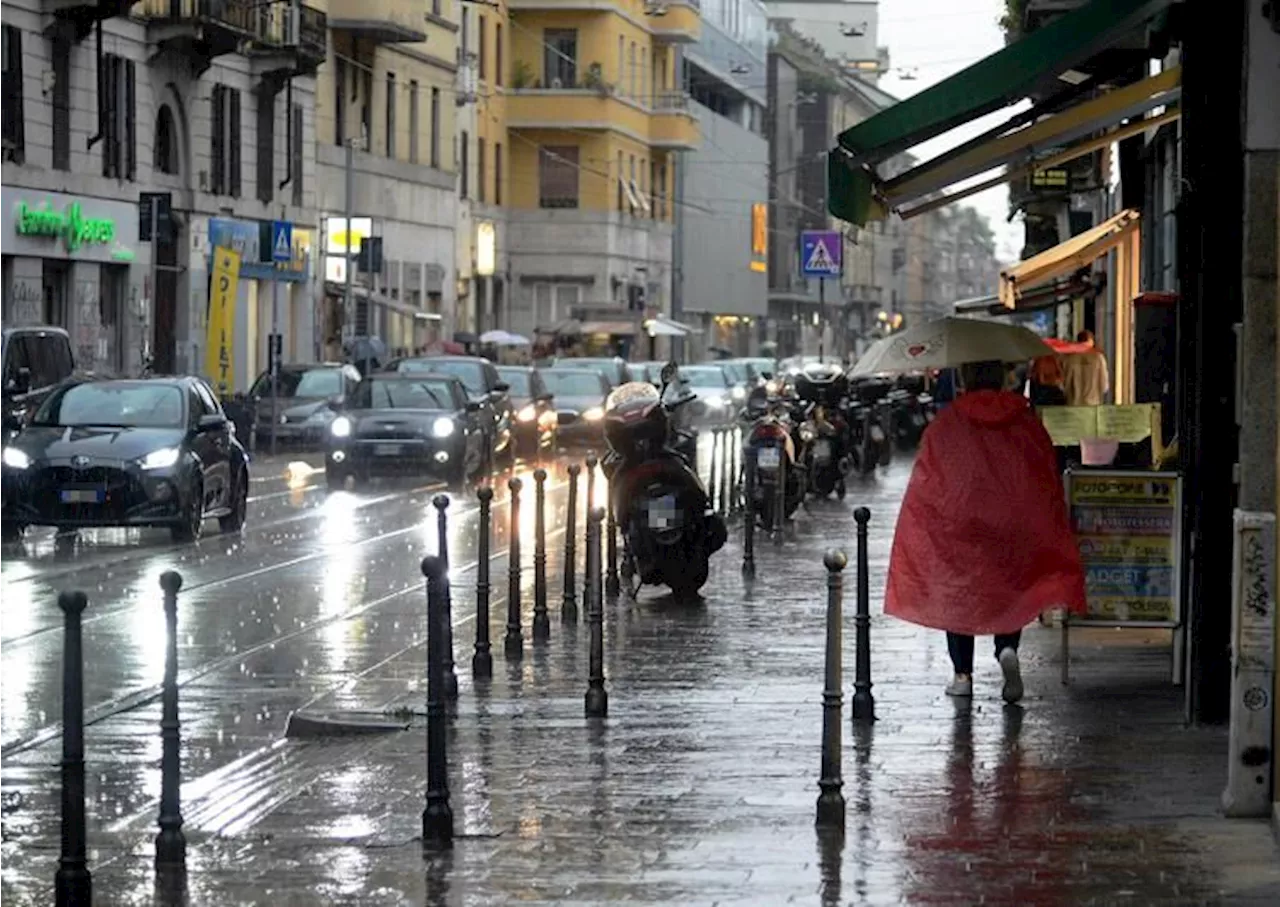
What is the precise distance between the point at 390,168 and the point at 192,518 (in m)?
45.6

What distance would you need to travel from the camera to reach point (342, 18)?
6738 cm

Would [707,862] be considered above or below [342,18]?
below

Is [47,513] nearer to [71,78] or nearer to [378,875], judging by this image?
[378,875]

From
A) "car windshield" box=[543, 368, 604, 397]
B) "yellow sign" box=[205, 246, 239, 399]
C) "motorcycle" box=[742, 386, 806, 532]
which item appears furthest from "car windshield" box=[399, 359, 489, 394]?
"motorcycle" box=[742, 386, 806, 532]

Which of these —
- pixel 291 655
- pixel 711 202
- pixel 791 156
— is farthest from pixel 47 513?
pixel 791 156

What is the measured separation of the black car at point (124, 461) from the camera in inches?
1062

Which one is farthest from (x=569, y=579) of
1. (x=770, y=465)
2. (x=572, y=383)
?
(x=572, y=383)

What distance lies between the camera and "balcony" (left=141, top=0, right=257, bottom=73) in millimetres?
54438

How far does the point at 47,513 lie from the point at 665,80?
80.0 m

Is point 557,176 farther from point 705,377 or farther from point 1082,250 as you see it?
point 1082,250

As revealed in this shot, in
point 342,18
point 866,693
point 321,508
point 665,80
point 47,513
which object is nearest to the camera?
point 866,693

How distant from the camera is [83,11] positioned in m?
50.3

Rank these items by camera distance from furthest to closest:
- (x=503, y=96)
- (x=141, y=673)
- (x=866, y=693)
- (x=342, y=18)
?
(x=503, y=96) → (x=342, y=18) → (x=141, y=673) → (x=866, y=693)

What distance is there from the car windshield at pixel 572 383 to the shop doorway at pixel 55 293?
832 cm
